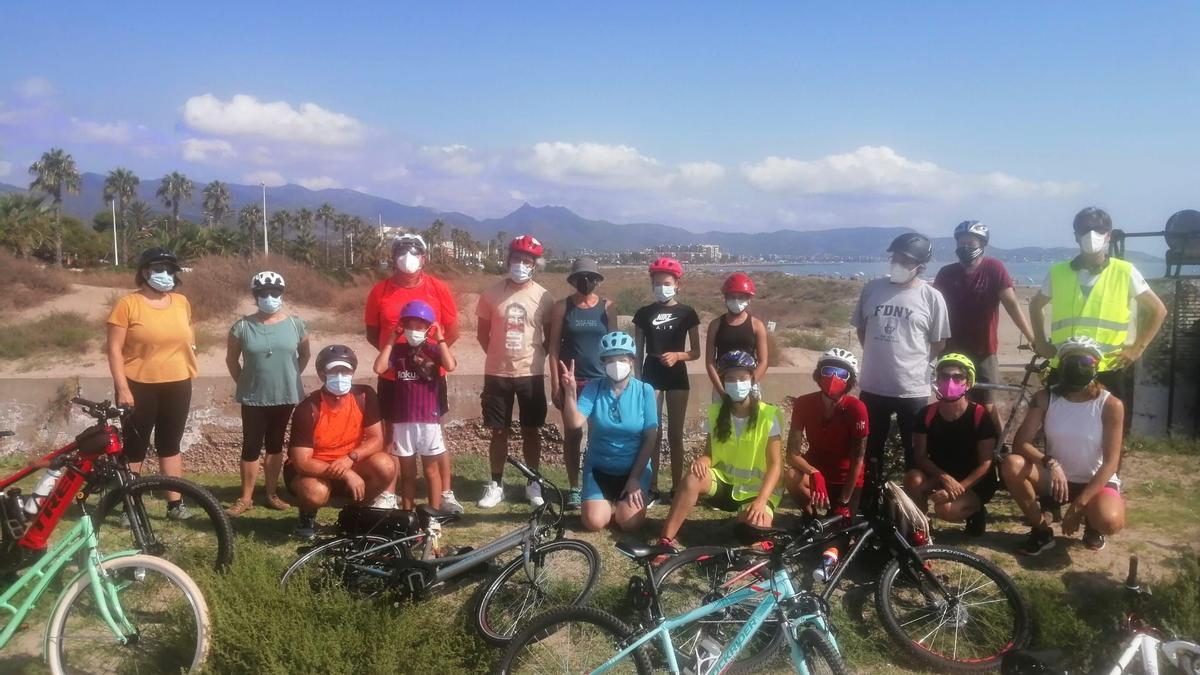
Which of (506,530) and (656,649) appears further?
(506,530)

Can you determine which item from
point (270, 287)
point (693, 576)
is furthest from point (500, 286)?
point (693, 576)

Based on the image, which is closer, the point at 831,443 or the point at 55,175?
the point at 831,443

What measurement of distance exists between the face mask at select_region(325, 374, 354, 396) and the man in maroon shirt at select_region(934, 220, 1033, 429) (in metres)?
4.22

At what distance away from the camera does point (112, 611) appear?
145 inches

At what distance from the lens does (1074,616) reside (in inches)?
165

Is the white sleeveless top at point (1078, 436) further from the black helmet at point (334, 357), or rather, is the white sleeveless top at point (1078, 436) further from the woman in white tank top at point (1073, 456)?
the black helmet at point (334, 357)

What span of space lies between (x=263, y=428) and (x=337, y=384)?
899mm

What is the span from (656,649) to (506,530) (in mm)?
2428

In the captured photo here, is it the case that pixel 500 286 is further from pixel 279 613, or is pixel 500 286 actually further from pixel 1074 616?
pixel 1074 616

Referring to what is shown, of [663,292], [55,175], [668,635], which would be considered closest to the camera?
[668,635]

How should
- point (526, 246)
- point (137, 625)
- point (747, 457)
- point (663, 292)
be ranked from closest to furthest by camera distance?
point (137, 625)
point (747, 457)
point (526, 246)
point (663, 292)

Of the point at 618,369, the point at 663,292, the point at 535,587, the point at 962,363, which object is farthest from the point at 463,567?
the point at 962,363

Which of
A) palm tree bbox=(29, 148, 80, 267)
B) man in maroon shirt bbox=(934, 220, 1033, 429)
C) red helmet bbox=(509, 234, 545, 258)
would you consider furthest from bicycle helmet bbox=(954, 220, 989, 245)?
palm tree bbox=(29, 148, 80, 267)

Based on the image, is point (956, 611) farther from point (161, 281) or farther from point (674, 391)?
point (161, 281)
